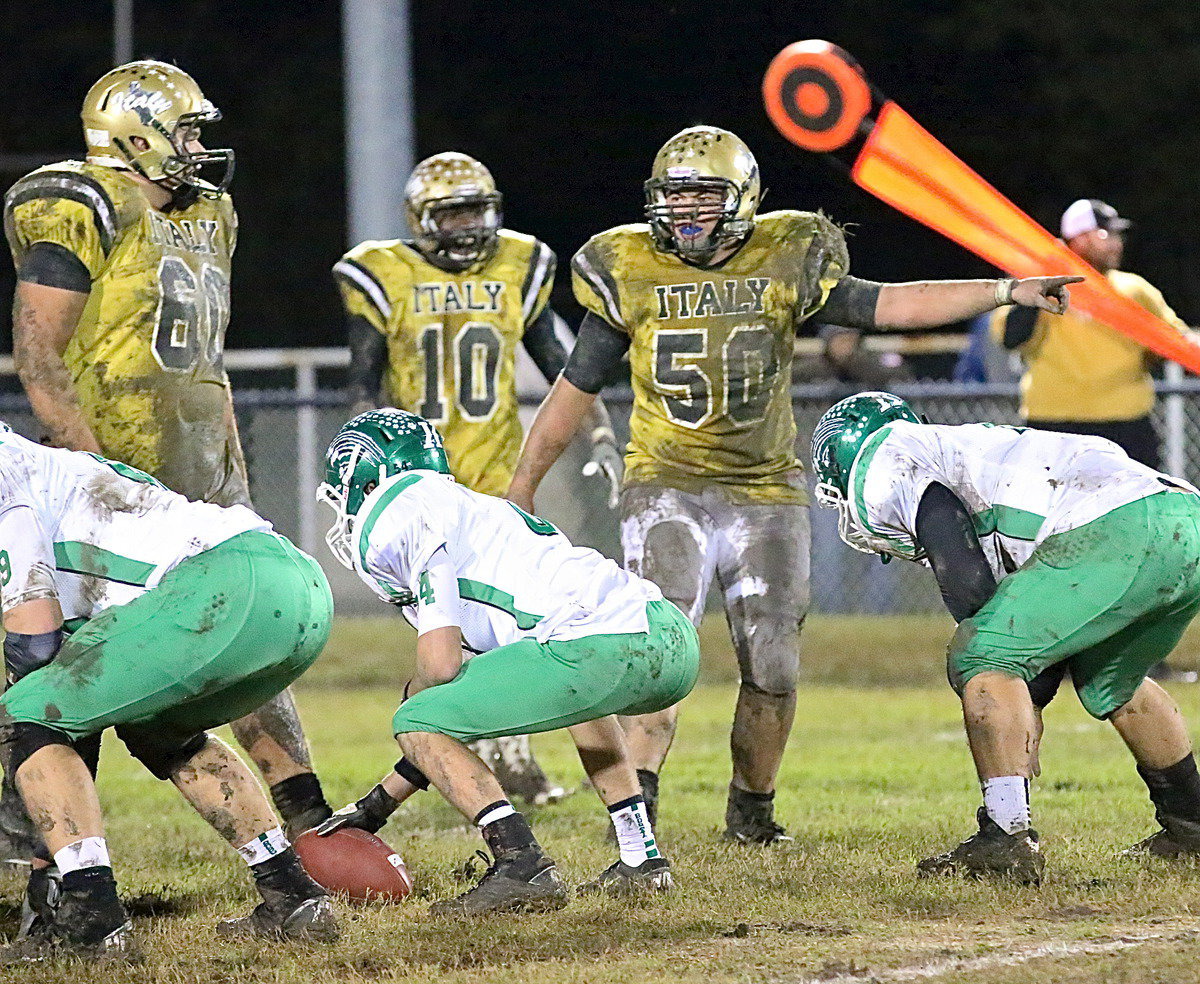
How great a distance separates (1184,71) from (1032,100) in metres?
1.34

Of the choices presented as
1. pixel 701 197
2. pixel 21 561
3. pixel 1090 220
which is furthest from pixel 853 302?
pixel 1090 220

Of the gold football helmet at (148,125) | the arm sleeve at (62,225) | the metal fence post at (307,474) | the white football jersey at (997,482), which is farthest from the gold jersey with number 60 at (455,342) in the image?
the metal fence post at (307,474)

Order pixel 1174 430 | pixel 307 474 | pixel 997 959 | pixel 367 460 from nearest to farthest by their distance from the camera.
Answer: pixel 997 959 → pixel 367 460 → pixel 1174 430 → pixel 307 474

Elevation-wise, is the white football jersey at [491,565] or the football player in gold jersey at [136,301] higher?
the football player in gold jersey at [136,301]

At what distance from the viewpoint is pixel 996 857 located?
5484mm

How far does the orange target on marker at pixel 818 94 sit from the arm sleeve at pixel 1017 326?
2.82 m

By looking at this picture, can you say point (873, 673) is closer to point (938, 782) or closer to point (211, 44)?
point (938, 782)

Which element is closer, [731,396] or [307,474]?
[731,396]

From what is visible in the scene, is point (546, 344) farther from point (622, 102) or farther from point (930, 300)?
point (622, 102)

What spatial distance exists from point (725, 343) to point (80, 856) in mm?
2610

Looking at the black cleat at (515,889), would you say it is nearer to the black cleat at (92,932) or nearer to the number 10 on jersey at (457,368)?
the black cleat at (92,932)

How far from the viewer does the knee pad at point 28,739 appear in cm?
484

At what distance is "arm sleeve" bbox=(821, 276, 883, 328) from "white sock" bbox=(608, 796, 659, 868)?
5.82 feet

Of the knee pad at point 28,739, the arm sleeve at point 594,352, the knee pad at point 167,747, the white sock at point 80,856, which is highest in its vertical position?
the arm sleeve at point 594,352
